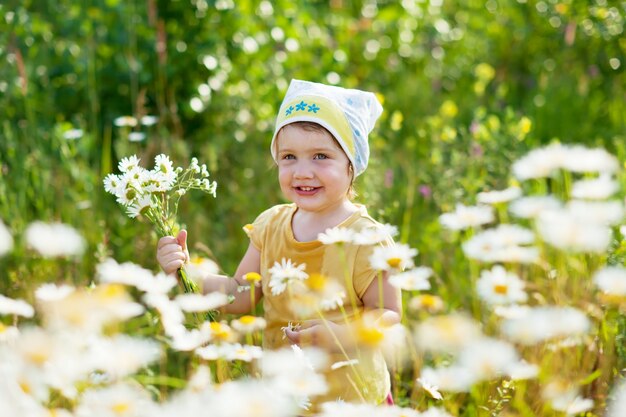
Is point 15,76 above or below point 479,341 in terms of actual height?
above

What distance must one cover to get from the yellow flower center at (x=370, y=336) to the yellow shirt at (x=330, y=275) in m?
0.40

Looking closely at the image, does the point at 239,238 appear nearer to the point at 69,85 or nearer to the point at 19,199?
the point at 19,199

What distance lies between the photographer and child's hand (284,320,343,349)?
5.58 ft

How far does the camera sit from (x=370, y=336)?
1.34 meters

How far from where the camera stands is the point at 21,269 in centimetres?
261

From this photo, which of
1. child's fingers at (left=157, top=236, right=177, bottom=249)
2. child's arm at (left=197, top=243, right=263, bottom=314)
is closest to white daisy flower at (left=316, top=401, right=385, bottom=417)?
child's fingers at (left=157, top=236, right=177, bottom=249)

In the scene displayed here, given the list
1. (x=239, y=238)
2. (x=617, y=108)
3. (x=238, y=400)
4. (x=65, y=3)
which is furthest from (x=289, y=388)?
(x=617, y=108)

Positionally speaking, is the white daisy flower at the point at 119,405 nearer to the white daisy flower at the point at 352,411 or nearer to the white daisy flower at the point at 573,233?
the white daisy flower at the point at 352,411

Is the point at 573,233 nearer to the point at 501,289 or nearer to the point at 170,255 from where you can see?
the point at 501,289

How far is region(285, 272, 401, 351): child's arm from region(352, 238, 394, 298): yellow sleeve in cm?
2

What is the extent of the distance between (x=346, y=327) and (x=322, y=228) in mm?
339

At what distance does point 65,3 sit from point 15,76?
1.96ft

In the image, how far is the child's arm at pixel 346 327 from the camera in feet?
5.62

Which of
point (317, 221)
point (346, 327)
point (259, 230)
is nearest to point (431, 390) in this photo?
point (346, 327)
